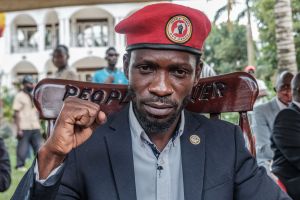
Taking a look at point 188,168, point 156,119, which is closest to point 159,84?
point 156,119

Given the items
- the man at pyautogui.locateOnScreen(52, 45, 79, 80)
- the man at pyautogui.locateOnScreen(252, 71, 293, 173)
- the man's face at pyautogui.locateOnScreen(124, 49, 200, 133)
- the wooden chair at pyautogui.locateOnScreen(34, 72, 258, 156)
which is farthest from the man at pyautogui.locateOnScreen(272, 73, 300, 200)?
the man at pyautogui.locateOnScreen(52, 45, 79, 80)

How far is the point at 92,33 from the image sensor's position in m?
32.6

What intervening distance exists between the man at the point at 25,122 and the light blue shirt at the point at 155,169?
7104 millimetres

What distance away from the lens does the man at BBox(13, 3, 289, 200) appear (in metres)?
2.04

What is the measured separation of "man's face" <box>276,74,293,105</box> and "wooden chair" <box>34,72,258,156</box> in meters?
2.41

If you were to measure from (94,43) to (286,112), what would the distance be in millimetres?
29181

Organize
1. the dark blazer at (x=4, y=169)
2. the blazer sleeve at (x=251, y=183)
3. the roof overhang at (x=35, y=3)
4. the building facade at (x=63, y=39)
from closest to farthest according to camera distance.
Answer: the blazer sleeve at (x=251, y=183), the roof overhang at (x=35, y=3), the dark blazer at (x=4, y=169), the building facade at (x=63, y=39)

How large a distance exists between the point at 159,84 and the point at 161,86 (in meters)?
0.01

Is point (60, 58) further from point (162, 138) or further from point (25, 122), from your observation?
point (162, 138)

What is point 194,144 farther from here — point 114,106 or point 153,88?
point 114,106

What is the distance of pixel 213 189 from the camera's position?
2.07 metres

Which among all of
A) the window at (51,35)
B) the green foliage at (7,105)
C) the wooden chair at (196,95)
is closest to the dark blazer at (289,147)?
the wooden chair at (196,95)

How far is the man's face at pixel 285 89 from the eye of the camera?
488cm

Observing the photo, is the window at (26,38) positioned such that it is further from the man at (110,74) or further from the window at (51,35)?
the man at (110,74)
